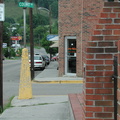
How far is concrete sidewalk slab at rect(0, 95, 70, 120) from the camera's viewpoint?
7.16 m

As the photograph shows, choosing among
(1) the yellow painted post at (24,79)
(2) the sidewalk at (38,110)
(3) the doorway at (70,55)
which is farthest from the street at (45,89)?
(3) the doorway at (70,55)

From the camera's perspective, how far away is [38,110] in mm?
7996

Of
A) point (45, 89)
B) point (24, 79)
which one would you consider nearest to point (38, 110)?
point (24, 79)

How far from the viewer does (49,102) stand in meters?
9.30

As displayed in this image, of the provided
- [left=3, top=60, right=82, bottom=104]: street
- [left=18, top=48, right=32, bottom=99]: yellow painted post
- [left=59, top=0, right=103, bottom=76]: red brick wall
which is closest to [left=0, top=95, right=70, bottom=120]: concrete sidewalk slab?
[left=18, top=48, right=32, bottom=99]: yellow painted post

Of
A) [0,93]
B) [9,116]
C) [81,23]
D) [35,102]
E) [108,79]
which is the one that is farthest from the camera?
[81,23]

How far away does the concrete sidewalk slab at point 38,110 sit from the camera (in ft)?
23.5

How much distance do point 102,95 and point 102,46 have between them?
69cm

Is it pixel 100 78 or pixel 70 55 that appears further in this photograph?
pixel 70 55

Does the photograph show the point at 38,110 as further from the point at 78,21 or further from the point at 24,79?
the point at 78,21

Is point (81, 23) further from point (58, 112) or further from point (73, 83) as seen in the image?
point (58, 112)

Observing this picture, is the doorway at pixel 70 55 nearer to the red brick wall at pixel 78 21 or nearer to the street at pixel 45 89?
the red brick wall at pixel 78 21

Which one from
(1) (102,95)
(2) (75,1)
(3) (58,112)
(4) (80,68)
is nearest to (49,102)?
(3) (58,112)

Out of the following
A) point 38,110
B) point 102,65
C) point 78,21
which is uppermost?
point 78,21
